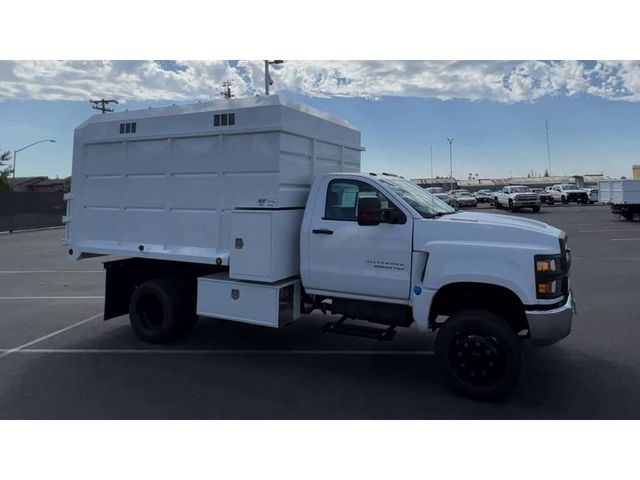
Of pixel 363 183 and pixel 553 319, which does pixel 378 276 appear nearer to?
pixel 363 183

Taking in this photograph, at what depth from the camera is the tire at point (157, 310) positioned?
628 cm

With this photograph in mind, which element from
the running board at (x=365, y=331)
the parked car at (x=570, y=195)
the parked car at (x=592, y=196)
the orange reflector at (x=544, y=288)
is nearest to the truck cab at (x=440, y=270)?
the orange reflector at (x=544, y=288)

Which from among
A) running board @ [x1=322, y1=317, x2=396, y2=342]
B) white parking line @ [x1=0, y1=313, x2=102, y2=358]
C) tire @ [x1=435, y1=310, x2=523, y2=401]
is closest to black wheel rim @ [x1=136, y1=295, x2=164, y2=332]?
white parking line @ [x1=0, y1=313, x2=102, y2=358]

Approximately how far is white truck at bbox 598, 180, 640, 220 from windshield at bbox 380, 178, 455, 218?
25869 mm

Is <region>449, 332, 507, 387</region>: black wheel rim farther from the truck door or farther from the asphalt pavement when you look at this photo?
the truck door

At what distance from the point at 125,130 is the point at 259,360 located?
3.79 m

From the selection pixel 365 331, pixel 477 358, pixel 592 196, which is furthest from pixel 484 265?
pixel 592 196

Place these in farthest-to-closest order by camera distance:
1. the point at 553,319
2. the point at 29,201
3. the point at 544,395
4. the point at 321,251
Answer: the point at 29,201 < the point at 321,251 < the point at 544,395 < the point at 553,319

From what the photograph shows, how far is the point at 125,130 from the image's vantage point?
6.55m

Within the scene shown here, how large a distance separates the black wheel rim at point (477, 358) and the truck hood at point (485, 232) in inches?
38.0

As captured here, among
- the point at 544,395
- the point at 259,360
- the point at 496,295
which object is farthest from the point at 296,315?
the point at 544,395

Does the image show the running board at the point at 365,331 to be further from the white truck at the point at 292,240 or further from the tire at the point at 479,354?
the tire at the point at 479,354

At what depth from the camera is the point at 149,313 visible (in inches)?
259

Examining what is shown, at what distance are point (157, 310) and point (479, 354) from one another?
4.38m
